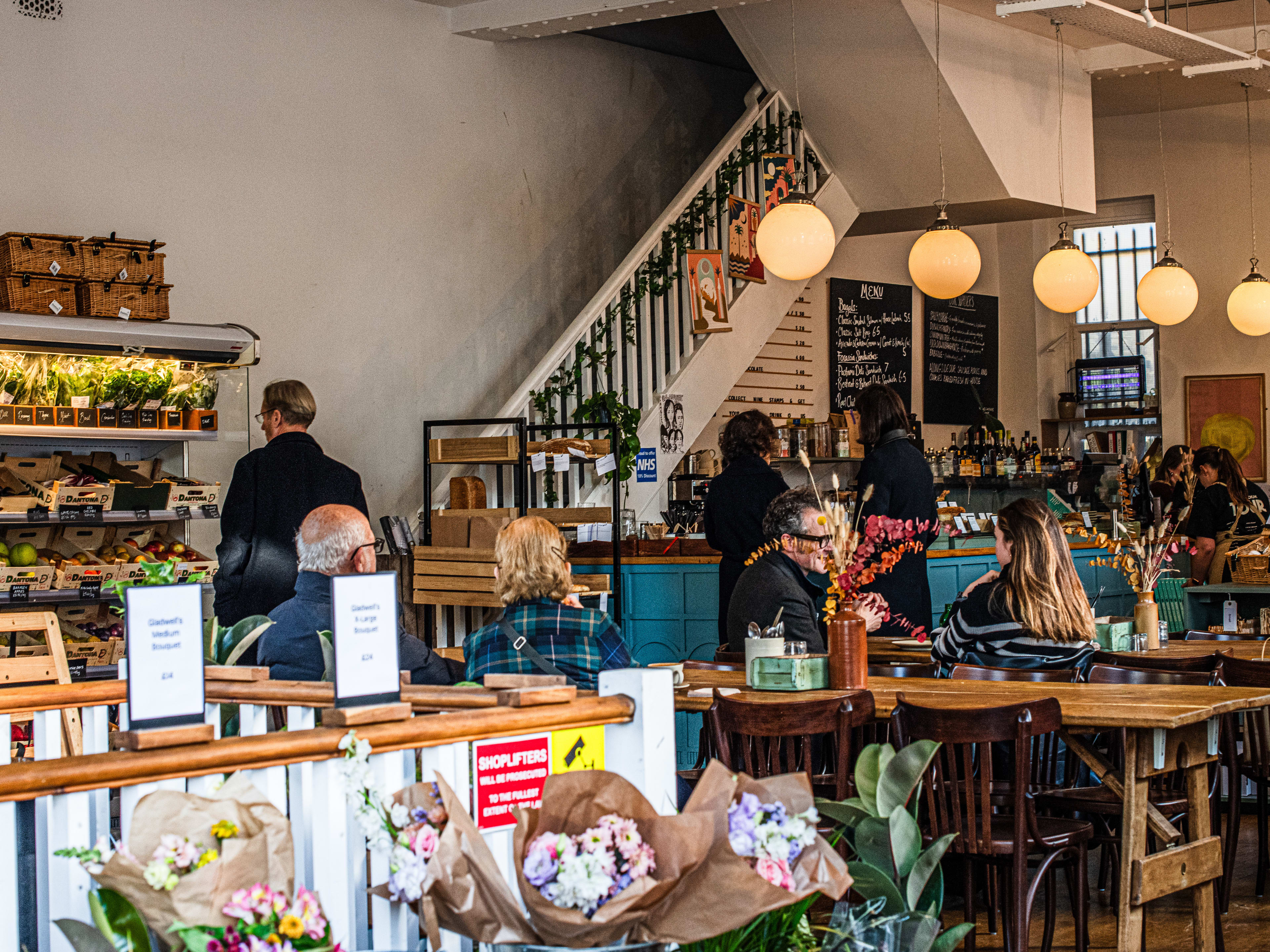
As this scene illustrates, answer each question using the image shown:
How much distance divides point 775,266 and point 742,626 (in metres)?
2.37

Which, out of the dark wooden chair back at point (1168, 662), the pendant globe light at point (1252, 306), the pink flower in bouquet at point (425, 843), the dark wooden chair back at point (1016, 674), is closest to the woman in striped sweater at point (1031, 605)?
the dark wooden chair back at point (1016, 674)

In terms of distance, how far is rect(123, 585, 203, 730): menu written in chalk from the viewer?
1.67 meters

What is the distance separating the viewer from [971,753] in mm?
3396

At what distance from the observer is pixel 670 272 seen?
7969 mm

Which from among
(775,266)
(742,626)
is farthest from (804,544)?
(775,266)

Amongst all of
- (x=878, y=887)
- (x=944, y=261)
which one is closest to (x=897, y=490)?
(x=944, y=261)

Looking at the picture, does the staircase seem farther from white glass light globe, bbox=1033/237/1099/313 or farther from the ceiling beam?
white glass light globe, bbox=1033/237/1099/313

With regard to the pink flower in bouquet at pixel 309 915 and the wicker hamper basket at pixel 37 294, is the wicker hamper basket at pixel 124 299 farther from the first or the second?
the pink flower in bouquet at pixel 309 915

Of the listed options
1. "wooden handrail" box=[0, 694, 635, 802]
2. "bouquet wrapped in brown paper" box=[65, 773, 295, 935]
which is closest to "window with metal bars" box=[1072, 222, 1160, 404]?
"wooden handrail" box=[0, 694, 635, 802]

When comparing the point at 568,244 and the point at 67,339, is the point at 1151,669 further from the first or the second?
the point at 568,244

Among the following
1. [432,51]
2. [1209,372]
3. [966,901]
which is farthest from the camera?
[1209,372]

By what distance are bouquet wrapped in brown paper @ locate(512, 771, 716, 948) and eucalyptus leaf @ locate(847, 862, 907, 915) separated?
1.51ft

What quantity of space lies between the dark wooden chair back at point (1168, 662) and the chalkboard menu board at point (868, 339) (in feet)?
17.5

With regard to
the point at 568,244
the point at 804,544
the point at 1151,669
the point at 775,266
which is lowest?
the point at 1151,669
